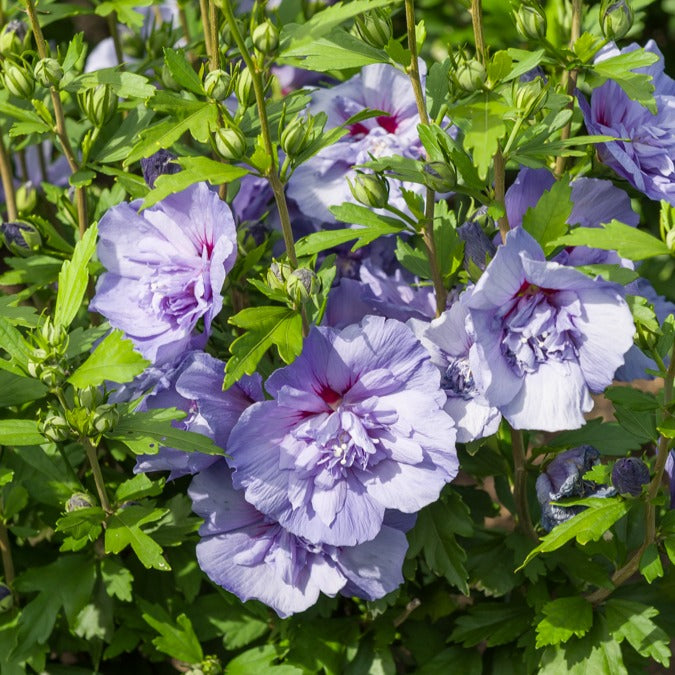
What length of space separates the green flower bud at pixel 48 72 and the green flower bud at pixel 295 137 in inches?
15.0

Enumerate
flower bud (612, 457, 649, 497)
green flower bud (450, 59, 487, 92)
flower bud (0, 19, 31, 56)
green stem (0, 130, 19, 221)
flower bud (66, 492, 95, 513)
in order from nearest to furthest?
green flower bud (450, 59, 487, 92) → flower bud (612, 457, 649, 497) → flower bud (66, 492, 95, 513) → flower bud (0, 19, 31, 56) → green stem (0, 130, 19, 221)

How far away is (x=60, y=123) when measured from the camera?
1513 mm

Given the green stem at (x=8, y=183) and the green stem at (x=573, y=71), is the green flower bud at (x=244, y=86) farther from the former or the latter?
the green stem at (x=8, y=183)

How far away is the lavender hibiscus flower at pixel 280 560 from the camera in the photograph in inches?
55.3

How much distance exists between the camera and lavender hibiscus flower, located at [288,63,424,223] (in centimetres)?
164

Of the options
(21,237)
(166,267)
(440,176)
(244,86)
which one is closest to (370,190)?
(440,176)

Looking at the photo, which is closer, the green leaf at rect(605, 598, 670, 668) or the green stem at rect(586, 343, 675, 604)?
the green stem at rect(586, 343, 675, 604)

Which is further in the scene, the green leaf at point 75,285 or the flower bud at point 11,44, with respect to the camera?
the flower bud at point 11,44

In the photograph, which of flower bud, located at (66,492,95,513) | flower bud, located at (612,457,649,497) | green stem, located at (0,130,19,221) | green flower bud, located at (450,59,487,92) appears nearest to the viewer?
green flower bud, located at (450,59,487,92)

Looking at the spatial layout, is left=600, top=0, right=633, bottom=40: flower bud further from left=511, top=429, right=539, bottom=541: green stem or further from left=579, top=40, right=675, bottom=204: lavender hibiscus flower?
left=511, top=429, right=539, bottom=541: green stem

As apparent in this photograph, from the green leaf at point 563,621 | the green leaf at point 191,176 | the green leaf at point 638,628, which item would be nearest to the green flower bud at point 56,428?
the green leaf at point 191,176

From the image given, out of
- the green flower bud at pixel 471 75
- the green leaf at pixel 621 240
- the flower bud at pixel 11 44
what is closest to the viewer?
the green leaf at pixel 621 240

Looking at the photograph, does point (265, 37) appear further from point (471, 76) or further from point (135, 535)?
point (135, 535)

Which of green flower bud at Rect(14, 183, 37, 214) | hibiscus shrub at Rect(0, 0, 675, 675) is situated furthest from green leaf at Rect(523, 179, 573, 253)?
green flower bud at Rect(14, 183, 37, 214)
